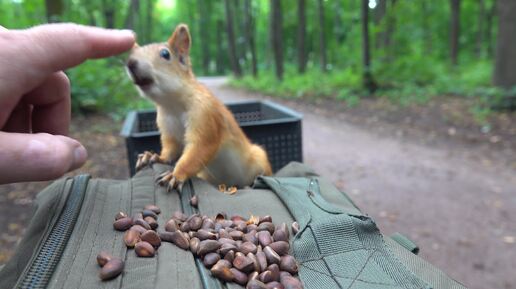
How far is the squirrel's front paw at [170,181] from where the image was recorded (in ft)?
5.99

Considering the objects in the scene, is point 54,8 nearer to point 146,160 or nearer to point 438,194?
point 146,160

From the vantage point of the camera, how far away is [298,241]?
4.22 ft

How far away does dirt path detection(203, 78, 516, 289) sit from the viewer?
11.3 feet

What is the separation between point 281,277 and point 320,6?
2019cm

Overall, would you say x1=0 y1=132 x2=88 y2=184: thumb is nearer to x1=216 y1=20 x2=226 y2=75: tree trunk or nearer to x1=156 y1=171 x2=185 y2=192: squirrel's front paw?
x1=156 y1=171 x2=185 y2=192: squirrel's front paw

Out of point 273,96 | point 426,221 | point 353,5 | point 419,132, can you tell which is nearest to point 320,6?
point 353,5

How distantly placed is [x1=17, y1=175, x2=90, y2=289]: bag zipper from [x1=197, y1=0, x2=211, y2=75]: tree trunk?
28.8m

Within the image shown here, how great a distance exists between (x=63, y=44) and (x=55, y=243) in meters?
0.54

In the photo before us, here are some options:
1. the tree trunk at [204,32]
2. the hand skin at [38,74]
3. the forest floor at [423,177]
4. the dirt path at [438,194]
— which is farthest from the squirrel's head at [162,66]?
the tree trunk at [204,32]

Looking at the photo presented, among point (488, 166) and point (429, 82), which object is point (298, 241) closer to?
point (488, 166)

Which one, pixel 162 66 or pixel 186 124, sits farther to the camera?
pixel 186 124

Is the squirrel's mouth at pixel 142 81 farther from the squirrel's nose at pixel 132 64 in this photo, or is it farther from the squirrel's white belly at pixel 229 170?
the squirrel's white belly at pixel 229 170

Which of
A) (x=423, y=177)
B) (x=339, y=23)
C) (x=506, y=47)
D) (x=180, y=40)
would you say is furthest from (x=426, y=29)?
(x=180, y=40)

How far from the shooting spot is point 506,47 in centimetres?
795
